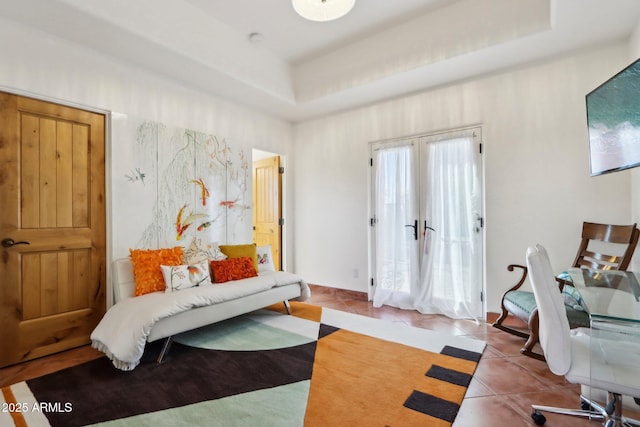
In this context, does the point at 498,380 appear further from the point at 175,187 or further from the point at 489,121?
the point at 175,187

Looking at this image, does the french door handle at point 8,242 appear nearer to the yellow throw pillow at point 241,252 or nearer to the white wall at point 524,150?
the yellow throw pillow at point 241,252

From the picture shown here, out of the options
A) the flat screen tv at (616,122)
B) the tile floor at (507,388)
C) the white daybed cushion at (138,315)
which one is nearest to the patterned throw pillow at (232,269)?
the white daybed cushion at (138,315)

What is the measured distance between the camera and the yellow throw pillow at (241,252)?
11.8 feet

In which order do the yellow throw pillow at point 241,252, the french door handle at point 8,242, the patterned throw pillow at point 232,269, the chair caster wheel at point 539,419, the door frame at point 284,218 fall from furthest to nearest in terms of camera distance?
the door frame at point 284,218, the yellow throw pillow at point 241,252, the patterned throw pillow at point 232,269, the french door handle at point 8,242, the chair caster wheel at point 539,419

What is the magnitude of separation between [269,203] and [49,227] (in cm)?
288

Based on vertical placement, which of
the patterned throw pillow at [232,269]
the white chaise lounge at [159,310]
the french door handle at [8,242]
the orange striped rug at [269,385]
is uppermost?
the french door handle at [8,242]

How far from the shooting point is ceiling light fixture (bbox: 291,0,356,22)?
Result: 2.43 meters

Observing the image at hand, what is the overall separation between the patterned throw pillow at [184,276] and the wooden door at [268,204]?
1959 mm

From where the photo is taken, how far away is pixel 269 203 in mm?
5098

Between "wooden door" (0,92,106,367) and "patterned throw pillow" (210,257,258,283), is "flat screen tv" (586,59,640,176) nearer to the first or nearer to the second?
"patterned throw pillow" (210,257,258,283)

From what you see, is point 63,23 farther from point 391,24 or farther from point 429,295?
point 429,295

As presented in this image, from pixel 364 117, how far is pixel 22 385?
14.0 ft

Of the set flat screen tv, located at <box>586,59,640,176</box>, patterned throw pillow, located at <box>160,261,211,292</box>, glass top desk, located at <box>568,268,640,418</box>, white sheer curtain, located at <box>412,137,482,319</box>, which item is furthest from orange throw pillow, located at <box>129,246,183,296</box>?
flat screen tv, located at <box>586,59,640,176</box>

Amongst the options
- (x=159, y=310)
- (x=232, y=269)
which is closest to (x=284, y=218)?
(x=232, y=269)
